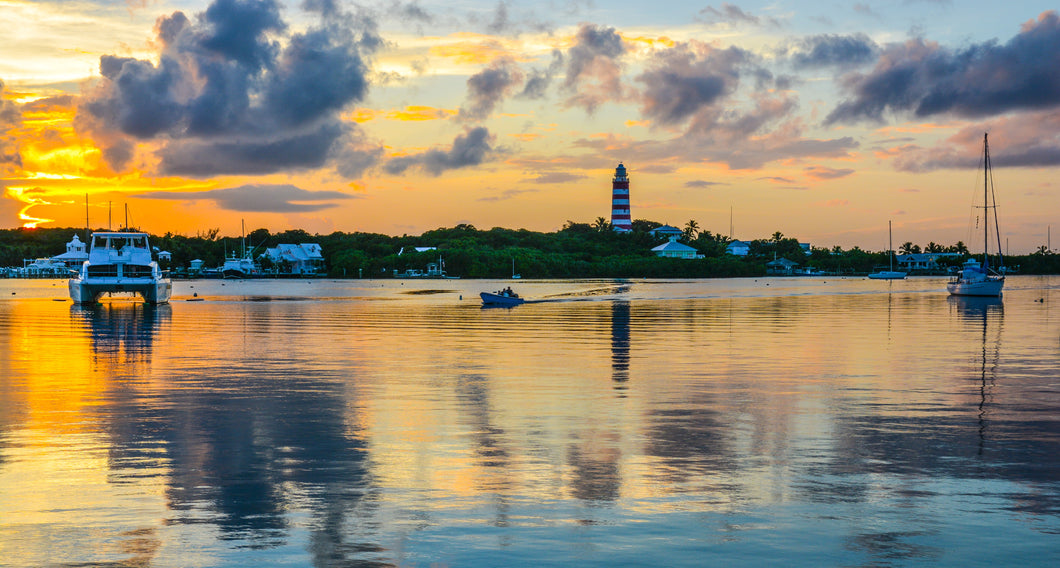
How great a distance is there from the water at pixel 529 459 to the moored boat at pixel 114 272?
41.4 metres

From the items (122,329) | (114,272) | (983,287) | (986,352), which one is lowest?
(986,352)

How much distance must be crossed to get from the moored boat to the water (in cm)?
4136

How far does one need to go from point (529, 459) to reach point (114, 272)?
65426mm

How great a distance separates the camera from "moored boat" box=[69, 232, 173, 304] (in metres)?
70.5

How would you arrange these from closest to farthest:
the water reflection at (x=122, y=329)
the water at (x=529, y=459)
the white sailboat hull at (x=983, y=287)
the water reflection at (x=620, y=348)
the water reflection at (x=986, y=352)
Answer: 1. the water at (x=529, y=459)
2. the water reflection at (x=986, y=352)
3. the water reflection at (x=620, y=348)
4. the water reflection at (x=122, y=329)
5. the white sailboat hull at (x=983, y=287)

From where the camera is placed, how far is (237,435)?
16312 mm

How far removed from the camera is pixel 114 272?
7106 cm

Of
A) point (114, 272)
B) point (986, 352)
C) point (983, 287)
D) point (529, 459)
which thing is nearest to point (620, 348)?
point (986, 352)

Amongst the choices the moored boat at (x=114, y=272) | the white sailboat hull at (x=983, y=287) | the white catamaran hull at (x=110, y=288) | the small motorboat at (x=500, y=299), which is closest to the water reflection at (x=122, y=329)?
the white catamaran hull at (x=110, y=288)

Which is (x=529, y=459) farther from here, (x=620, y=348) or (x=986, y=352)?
(x=986, y=352)

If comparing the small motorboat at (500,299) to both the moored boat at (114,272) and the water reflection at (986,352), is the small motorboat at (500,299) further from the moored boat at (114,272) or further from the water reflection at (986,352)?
the water reflection at (986,352)

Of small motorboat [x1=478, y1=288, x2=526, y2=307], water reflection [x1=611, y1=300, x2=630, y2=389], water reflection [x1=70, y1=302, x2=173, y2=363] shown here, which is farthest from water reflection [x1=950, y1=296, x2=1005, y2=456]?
small motorboat [x1=478, y1=288, x2=526, y2=307]

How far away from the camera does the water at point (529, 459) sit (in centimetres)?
989

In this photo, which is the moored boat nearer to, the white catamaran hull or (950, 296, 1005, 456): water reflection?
the white catamaran hull
